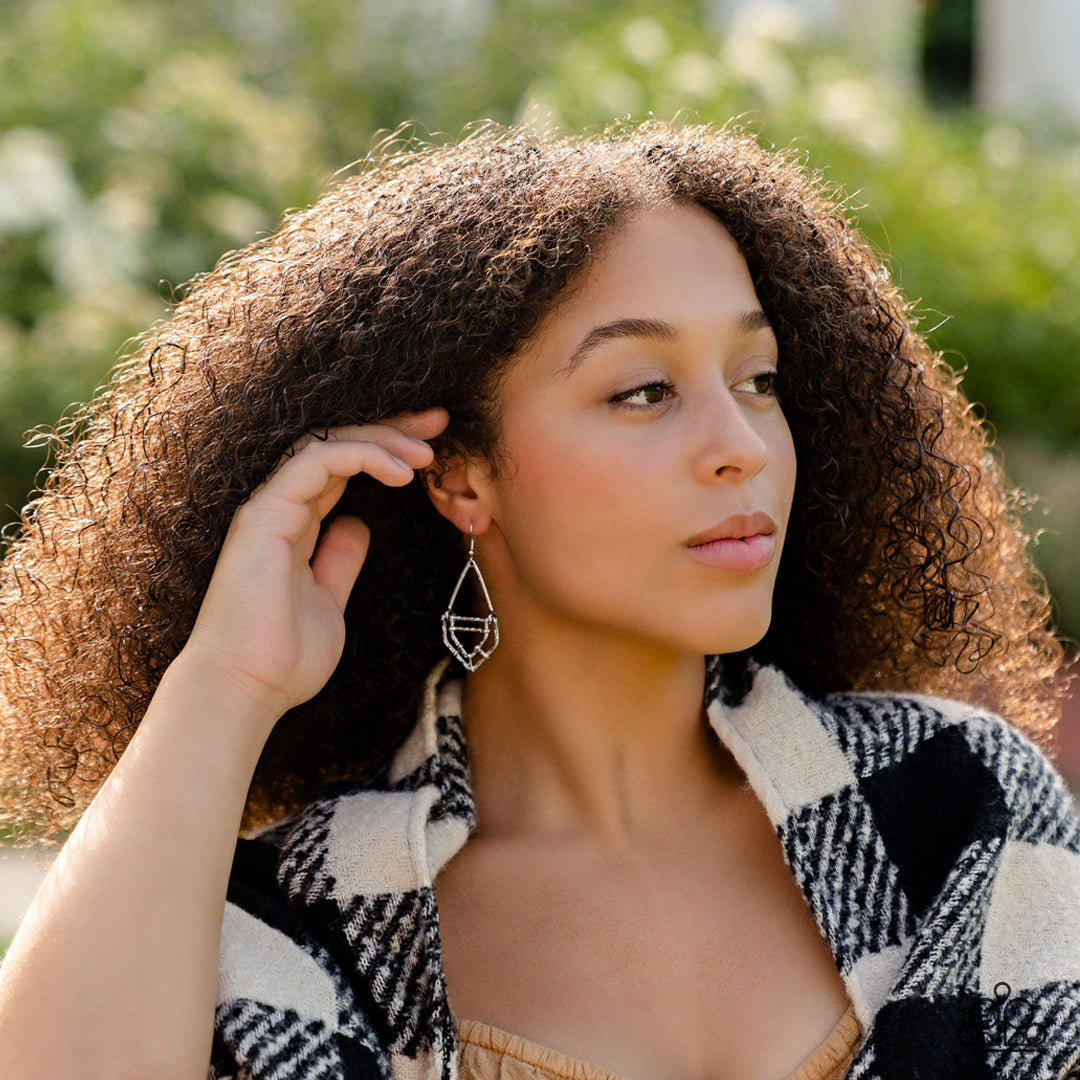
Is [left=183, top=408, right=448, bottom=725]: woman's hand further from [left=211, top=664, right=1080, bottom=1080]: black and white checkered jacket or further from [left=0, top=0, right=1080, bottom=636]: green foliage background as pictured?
[left=0, top=0, right=1080, bottom=636]: green foliage background

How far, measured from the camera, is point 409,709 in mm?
2676

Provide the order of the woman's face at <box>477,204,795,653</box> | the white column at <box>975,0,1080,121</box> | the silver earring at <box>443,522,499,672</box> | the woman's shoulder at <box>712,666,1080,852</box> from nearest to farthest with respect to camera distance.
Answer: the woman's face at <box>477,204,795,653</box>, the woman's shoulder at <box>712,666,1080,852</box>, the silver earring at <box>443,522,499,672</box>, the white column at <box>975,0,1080,121</box>

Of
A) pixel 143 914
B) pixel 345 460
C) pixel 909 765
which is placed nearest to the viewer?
pixel 143 914

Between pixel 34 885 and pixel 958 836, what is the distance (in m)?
3.93

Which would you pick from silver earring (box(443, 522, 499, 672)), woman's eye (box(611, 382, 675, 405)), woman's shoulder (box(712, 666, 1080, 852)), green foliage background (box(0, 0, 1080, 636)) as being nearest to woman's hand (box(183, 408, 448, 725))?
silver earring (box(443, 522, 499, 672))

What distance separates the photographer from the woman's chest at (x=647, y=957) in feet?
7.23

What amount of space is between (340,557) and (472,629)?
0.94 ft

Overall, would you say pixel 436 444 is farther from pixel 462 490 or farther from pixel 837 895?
pixel 837 895

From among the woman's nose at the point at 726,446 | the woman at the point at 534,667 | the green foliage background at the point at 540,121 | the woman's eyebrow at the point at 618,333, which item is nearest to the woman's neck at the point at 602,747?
the woman at the point at 534,667

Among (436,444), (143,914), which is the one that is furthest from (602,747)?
(143,914)

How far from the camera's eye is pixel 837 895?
Result: 2270 mm

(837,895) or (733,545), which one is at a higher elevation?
(733,545)

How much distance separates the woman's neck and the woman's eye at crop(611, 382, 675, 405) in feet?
1.43

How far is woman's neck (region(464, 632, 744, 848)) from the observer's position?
8.23 ft
